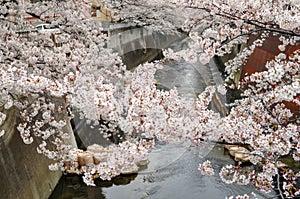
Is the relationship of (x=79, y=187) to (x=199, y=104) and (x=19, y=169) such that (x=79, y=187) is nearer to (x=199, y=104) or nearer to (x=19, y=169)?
(x=19, y=169)

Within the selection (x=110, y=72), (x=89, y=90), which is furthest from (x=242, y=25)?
(x=110, y=72)

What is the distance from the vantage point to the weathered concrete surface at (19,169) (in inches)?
Answer: 266

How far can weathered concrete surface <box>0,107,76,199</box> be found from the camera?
6.75m

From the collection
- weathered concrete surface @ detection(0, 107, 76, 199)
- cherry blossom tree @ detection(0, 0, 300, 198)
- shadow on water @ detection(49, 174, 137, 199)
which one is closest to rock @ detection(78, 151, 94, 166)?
shadow on water @ detection(49, 174, 137, 199)

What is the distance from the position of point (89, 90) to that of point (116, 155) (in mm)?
844

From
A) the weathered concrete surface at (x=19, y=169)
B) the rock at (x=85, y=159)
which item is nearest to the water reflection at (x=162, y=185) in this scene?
the rock at (x=85, y=159)

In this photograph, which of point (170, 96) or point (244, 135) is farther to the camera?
point (170, 96)

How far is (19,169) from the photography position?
7266 mm

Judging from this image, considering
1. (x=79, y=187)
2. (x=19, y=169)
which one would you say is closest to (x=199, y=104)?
(x=19, y=169)

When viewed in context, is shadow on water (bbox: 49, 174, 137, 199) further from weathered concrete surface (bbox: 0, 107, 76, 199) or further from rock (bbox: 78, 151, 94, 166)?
rock (bbox: 78, 151, 94, 166)

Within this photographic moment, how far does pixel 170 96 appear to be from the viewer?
3906mm

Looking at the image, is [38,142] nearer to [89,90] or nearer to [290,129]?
[89,90]

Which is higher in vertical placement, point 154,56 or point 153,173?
point 154,56

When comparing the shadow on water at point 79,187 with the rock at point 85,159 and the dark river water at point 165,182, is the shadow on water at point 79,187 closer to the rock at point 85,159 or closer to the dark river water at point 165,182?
the dark river water at point 165,182
